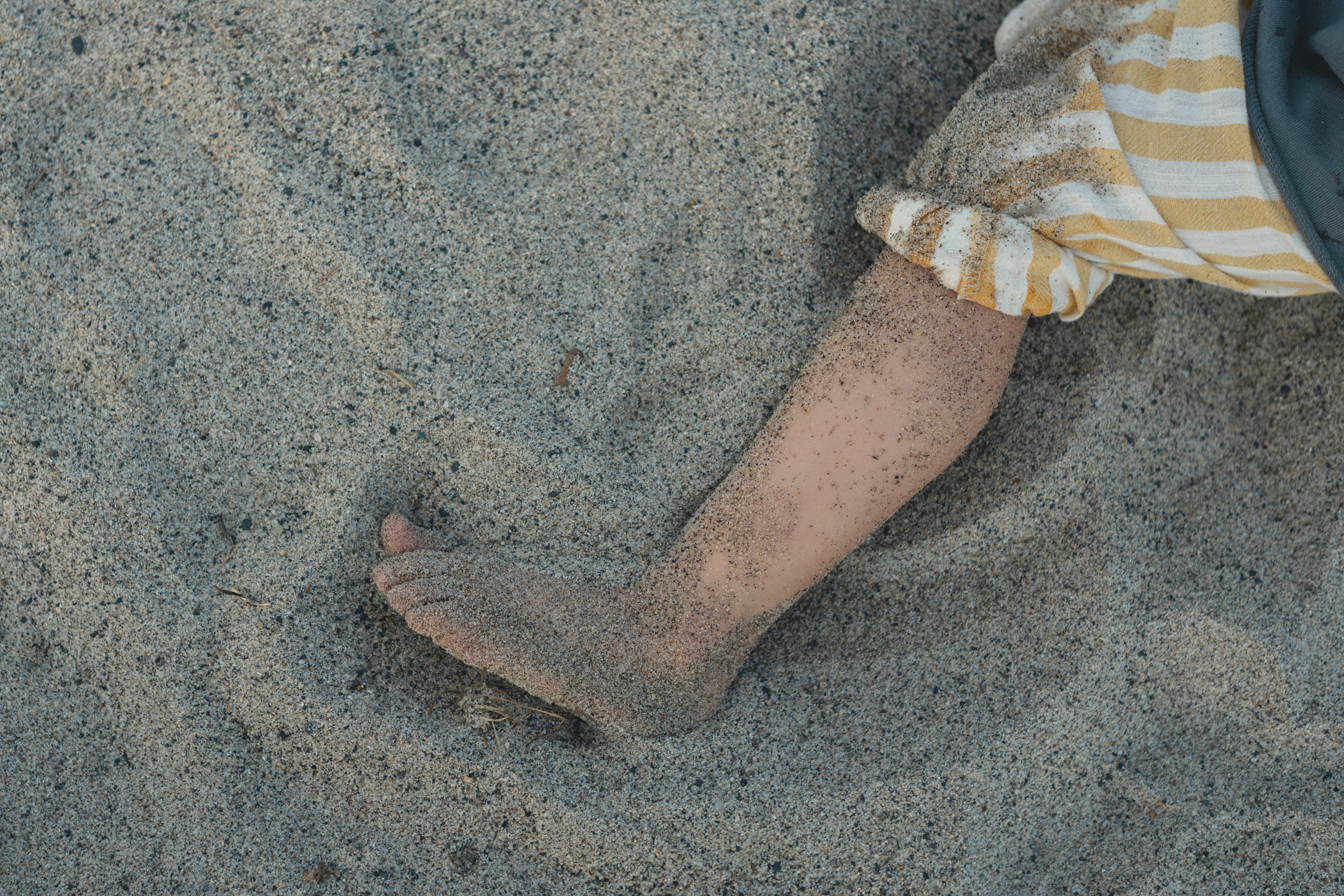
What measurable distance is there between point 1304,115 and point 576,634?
3.76 feet

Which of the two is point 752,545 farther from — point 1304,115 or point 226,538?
point 1304,115

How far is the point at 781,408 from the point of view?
130 cm

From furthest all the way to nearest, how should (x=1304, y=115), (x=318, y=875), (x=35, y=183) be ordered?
(x=35, y=183)
(x=318, y=875)
(x=1304, y=115)

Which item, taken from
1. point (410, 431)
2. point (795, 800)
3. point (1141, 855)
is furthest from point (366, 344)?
point (1141, 855)

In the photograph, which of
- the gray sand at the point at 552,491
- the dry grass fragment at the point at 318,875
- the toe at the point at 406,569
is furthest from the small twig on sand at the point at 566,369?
Result: the dry grass fragment at the point at 318,875

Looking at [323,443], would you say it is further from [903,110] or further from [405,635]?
[903,110]

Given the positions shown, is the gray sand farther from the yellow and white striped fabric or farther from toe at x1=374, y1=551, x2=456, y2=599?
the yellow and white striped fabric

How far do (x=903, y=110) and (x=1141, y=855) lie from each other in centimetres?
119

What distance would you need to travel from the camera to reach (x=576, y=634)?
1.24 m

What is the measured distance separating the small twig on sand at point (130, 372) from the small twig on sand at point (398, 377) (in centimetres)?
34

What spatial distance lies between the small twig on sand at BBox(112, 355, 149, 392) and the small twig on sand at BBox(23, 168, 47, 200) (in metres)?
0.31

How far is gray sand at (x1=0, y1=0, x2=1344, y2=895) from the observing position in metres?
1.22

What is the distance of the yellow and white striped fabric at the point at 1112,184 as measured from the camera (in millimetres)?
1119

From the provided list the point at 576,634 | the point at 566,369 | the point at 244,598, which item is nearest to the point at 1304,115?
the point at 566,369
